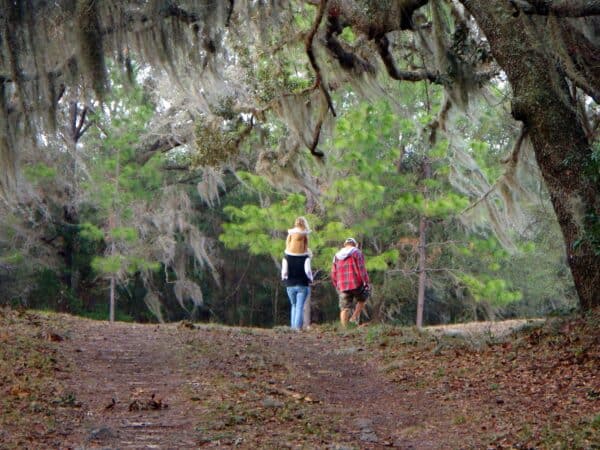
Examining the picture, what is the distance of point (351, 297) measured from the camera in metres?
11.7

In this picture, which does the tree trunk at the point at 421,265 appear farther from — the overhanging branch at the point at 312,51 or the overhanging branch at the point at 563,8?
the overhanging branch at the point at 563,8

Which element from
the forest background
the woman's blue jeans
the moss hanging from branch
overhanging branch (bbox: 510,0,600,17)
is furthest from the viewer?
the forest background

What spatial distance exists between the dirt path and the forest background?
227 inches

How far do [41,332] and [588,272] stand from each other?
562cm

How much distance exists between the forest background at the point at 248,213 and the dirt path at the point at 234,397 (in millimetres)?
5758

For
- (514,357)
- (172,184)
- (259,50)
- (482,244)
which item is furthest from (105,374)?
(172,184)

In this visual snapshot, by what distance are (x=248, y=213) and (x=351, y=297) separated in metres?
8.44

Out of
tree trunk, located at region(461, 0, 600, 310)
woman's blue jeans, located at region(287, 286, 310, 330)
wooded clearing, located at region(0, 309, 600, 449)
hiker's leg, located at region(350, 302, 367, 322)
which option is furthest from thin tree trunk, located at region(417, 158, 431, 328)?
tree trunk, located at region(461, 0, 600, 310)

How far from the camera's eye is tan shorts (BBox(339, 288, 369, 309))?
456 inches

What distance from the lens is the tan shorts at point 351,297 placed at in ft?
38.0

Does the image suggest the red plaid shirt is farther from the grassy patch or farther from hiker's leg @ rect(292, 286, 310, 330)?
the grassy patch

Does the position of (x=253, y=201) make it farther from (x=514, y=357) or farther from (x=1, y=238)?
(x=514, y=357)

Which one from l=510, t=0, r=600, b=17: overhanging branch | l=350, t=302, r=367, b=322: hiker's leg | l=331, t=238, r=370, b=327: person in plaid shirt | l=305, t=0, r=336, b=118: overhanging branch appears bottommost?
l=350, t=302, r=367, b=322: hiker's leg

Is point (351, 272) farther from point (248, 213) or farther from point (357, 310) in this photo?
point (248, 213)
